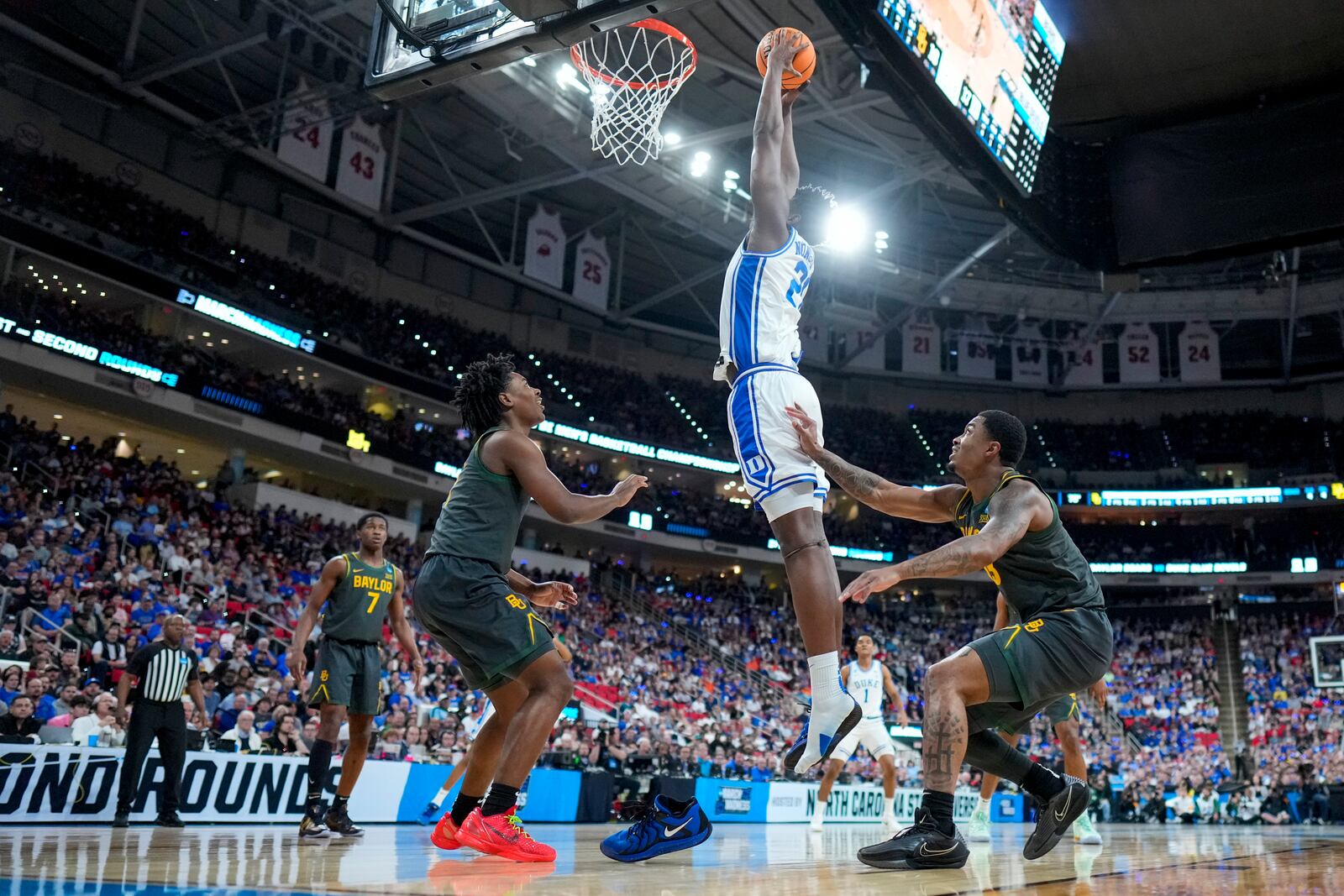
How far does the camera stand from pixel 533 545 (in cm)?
2934

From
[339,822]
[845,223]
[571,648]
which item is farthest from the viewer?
[845,223]

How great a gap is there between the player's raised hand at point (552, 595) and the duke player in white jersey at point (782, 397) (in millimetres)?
991

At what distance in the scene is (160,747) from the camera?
755 centimetres

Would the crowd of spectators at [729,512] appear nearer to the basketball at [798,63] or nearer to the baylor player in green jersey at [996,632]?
the basketball at [798,63]

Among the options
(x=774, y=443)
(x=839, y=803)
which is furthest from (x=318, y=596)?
(x=839, y=803)

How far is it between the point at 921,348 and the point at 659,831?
105ft

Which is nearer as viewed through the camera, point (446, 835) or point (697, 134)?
point (446, 835)

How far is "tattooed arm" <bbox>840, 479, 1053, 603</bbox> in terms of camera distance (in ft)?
10.8

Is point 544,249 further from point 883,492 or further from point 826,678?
point 826,678

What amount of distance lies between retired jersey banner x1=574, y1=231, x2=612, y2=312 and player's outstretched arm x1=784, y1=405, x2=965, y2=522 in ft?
81.0

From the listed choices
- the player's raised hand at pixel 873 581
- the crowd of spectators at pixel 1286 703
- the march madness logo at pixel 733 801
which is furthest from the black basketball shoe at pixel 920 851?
the crowd of spectators at pixel 1286 703

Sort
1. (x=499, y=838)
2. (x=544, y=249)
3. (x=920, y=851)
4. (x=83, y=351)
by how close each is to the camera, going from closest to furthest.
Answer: (x=920, y=851) → (x=499, y=838) → (x=83, y=351) → (x=544, y=249)

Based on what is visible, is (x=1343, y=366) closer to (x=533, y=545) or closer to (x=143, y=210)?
(x=533, y=545)

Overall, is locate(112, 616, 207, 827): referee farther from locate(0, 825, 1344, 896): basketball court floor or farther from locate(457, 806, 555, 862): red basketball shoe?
locate(457, 806, 555, 862): red basketball shoe
